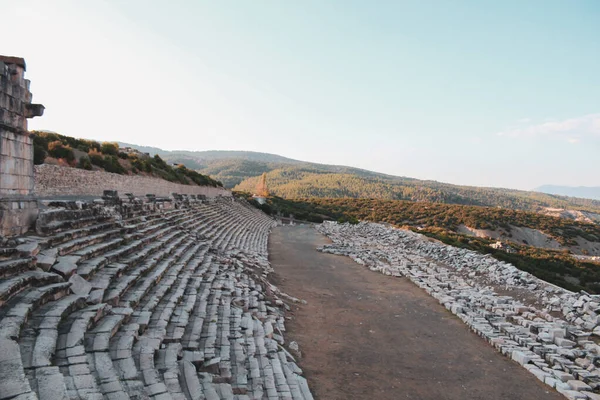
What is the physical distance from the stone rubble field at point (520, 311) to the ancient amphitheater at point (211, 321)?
50mm

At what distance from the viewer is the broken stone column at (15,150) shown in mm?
5875

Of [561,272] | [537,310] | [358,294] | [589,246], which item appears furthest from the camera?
[589,246]

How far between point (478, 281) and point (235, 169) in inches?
4917

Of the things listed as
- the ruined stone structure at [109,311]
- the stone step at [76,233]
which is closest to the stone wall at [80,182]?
the ruined stone structure at [109,311]

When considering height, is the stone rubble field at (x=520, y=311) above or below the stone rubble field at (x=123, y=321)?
below

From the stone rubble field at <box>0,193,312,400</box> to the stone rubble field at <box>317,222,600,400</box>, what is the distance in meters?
5.18

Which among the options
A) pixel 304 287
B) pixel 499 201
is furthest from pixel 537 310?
pixel 499 201

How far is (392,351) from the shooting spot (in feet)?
28.3

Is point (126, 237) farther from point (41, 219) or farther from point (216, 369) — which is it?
point (216, 369)

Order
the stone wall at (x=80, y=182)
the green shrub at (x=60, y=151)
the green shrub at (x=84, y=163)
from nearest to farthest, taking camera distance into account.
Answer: the stone wall at (x=80, y=182) < the green shrub at (x=60, y=151) < the green shrub at (x=84, y=163)

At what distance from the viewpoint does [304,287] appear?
46.1ft

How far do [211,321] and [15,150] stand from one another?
443 cm

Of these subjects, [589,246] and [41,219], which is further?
[589,246]

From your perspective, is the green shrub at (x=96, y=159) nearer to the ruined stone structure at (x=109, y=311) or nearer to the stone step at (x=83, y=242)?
the ruined stone structure at (x=109, y=311)
